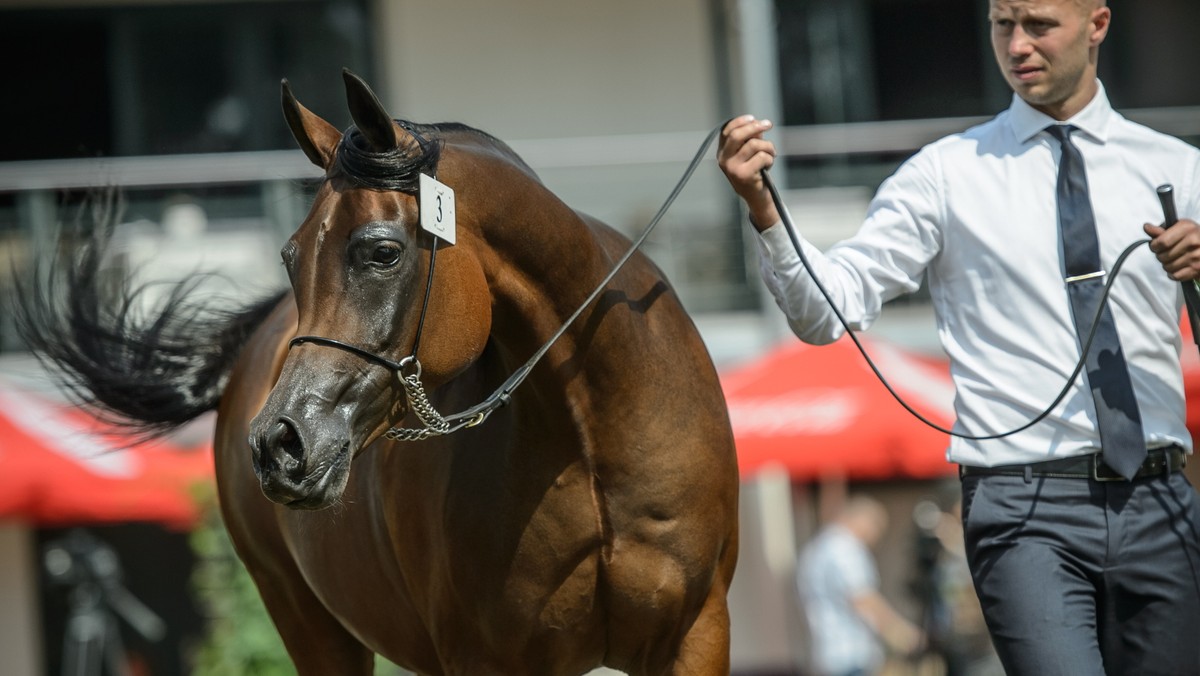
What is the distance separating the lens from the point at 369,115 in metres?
2.65

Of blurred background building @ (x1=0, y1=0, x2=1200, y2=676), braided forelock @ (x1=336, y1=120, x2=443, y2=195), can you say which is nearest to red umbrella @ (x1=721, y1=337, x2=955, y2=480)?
blurred background building @ (x1=0, y1=0, x2=1200, y2=676)

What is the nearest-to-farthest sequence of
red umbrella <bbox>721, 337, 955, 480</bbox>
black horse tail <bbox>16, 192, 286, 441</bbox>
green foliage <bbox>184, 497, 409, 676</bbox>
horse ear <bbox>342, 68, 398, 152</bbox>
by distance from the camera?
horse ear <bbox>342, 68, 398, 152</bbox> < black horse tail <bbox>16, 192, 286, 441</bbox> < red umbrella <bbox>721, 337, 955, 480</bbox> < green foliage <bbox>184, 497, 409, 676</bbox>

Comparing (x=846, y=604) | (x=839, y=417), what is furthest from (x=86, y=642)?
(x=839, y=417)

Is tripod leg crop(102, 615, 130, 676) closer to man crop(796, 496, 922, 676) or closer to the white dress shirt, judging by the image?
man crop(796, 496, 922, 676)

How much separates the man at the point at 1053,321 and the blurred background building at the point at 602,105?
820cm

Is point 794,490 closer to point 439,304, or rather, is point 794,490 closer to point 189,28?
point 189,28

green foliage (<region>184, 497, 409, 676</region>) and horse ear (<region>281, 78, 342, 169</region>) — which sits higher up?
horse ear (<region>281, 78, 342, 169</region>)

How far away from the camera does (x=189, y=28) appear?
13164 millimetres

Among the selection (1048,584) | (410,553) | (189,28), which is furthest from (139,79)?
(1048,584)

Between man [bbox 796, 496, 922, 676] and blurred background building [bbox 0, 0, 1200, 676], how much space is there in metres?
2.04

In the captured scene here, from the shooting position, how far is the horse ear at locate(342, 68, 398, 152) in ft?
8.54

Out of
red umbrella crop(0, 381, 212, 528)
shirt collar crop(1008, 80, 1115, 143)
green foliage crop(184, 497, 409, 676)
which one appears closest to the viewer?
shirt collar crop(1008, 80, 1115, 143)

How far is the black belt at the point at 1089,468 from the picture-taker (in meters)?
2.92

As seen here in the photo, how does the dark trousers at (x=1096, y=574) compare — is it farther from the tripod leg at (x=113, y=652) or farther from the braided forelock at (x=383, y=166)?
the tripod leg at (x=113, y=652)
